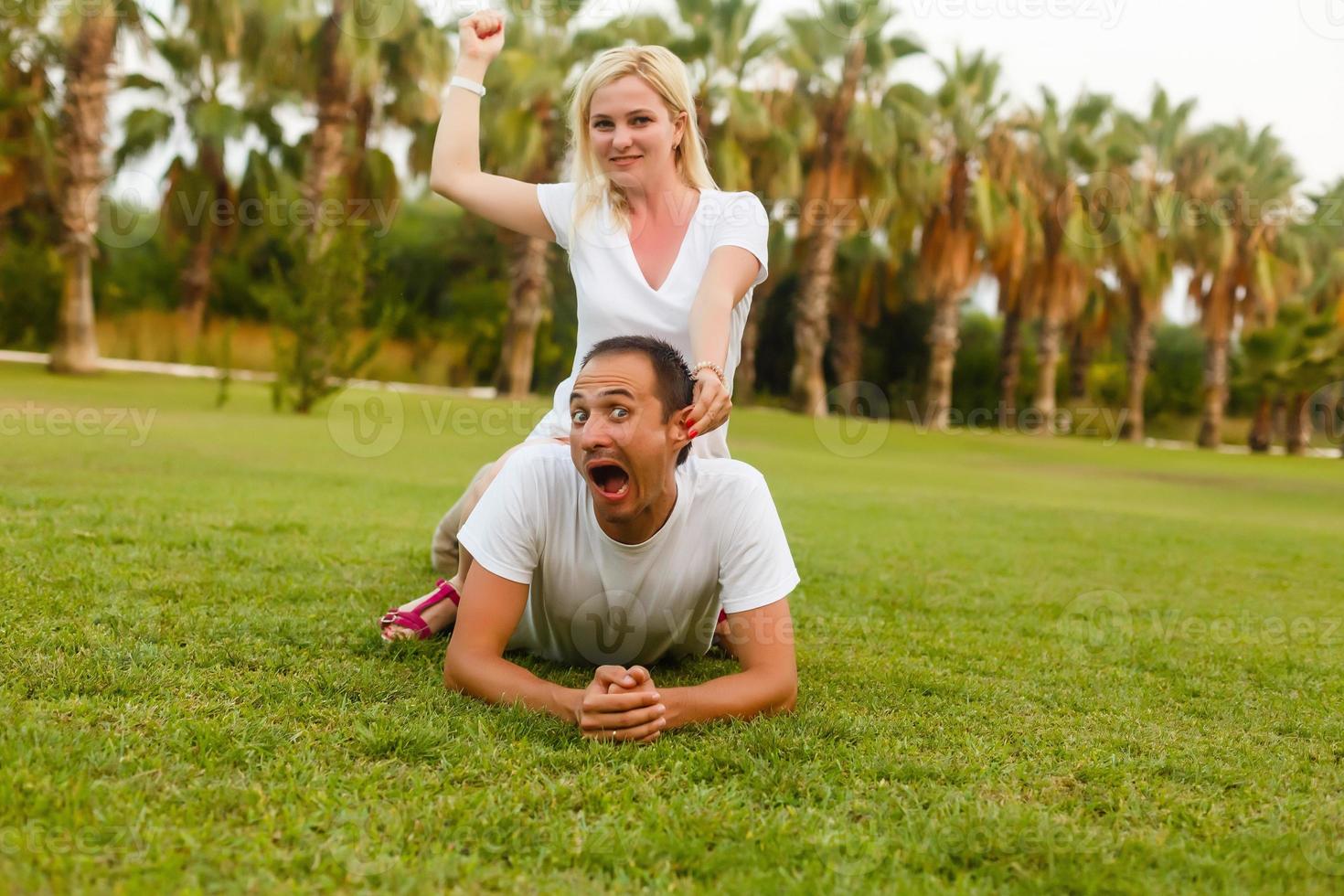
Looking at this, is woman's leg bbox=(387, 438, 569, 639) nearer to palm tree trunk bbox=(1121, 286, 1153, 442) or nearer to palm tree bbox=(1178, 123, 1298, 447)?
palm tree trunk bbox=(1121, 286, 1153, 442)

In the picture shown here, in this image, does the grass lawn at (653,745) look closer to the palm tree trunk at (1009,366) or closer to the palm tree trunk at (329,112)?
the palm tree trunk at (329,112)

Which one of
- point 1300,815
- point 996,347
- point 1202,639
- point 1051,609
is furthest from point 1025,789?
point 996,347

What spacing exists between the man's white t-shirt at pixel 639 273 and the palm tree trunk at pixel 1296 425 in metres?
37.9

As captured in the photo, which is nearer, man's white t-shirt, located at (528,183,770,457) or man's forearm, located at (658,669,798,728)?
man's forearm, located at (658,669,798,728)

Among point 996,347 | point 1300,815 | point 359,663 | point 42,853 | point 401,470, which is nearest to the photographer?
point 42,853

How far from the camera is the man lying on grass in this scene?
2.99 m

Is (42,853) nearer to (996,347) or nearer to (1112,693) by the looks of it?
(1112,693)

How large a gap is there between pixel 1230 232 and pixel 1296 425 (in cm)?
686

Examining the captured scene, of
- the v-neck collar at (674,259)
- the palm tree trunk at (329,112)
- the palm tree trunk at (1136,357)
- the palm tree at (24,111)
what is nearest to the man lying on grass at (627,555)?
the v-neck collar at (674,259)

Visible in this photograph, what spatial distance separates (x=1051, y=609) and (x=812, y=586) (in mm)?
1230

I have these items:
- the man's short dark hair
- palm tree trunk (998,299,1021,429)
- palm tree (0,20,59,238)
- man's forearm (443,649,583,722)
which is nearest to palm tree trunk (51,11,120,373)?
palm tree (0,20,59,238)

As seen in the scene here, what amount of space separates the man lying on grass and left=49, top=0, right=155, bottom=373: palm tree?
2292cm

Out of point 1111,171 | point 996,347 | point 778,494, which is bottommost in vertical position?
point 778,494

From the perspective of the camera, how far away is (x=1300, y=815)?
264 centimetres
